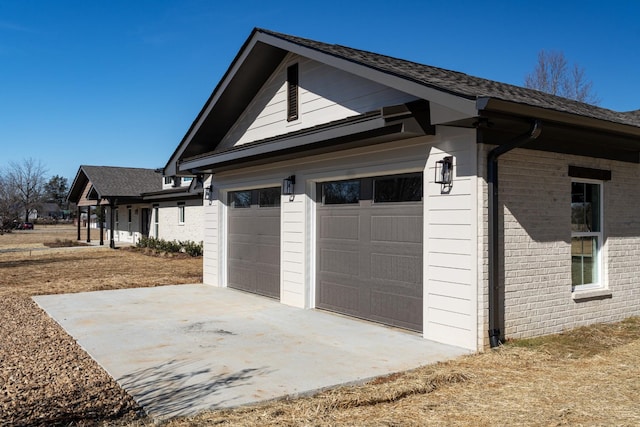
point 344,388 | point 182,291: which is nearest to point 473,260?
point 344,388

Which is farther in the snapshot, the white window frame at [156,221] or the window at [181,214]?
the white window frame at [156,221]

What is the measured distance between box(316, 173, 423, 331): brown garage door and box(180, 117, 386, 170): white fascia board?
108cm

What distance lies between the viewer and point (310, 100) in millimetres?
9758

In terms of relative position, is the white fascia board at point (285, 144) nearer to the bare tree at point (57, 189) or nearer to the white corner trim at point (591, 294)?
the white corner trim at point (591, 294)

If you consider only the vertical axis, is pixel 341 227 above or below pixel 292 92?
below

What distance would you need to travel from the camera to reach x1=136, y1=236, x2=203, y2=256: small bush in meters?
23.6

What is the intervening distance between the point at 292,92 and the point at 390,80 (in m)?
3.57

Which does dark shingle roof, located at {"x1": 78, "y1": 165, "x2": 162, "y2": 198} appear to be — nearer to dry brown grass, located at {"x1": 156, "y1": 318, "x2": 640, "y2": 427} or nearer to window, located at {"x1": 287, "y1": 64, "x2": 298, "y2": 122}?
window, located at {"x1": 287, "y1": 64, "x2": 298, "y2": 122}

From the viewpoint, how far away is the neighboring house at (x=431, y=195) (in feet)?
21.9

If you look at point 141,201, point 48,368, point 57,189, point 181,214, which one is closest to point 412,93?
point 48,368

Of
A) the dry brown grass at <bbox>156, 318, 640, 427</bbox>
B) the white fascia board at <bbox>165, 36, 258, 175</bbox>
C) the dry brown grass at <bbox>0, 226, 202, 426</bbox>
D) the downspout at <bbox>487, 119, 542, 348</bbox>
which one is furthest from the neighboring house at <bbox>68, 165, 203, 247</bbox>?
the dry brown grass at <bbox>156, 318, 640, 427</bbox>

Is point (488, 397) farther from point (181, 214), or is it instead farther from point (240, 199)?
point (181, 214)

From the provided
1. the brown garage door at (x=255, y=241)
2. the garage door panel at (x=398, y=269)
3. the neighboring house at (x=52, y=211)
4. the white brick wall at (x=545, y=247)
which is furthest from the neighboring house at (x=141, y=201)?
the neighboring house at (x=52, y=211)

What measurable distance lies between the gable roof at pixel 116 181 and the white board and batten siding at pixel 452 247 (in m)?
26.2
